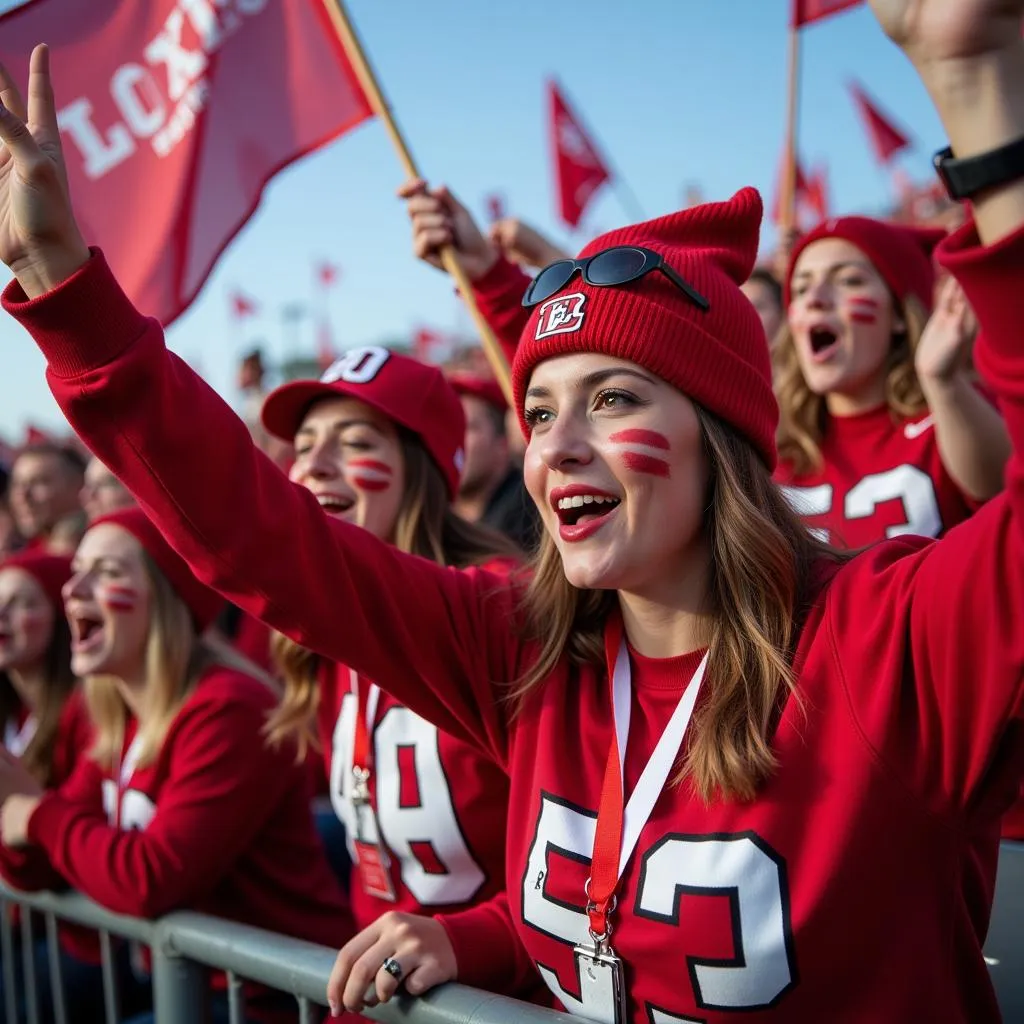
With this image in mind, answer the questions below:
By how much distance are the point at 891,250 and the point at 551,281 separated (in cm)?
214

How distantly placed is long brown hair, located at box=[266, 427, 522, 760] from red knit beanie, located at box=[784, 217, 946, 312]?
1.62 meters

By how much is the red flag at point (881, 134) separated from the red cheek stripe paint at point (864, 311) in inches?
343

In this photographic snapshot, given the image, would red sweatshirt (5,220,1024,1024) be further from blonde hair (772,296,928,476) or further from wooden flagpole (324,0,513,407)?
blonde hair (772,296,928,476)

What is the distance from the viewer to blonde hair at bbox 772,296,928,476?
3.73m

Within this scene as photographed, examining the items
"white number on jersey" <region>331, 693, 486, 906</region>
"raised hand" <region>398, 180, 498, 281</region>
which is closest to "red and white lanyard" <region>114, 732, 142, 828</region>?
"white number on jersey" <region>331, 693, 486, 906</region>

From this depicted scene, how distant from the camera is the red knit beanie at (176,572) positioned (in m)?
3.75

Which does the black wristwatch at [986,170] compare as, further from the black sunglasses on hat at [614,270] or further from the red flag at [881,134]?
the red flag at [881,134]

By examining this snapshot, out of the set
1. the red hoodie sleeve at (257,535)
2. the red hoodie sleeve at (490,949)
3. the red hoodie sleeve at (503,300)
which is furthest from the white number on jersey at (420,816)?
the red hoodie sleeve at (503,300)

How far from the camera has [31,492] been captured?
6875mm

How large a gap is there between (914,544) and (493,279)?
1.94 meters

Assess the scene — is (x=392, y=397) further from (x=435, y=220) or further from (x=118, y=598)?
(x=118, y=598)

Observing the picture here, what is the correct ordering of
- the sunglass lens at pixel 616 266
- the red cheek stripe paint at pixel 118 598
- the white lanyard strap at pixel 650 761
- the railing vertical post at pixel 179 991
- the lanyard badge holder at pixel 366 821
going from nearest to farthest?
the white lanyard strap at pixel 650 761 → the sunglass lens at pixel 616 266 → the railing vertical post at pixel 179 991 → the lanyard badge holder at pixel 366 821 → the red cheek stripe paint at pixel 118 598

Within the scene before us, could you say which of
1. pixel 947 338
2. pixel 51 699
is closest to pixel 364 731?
pixel 947 338

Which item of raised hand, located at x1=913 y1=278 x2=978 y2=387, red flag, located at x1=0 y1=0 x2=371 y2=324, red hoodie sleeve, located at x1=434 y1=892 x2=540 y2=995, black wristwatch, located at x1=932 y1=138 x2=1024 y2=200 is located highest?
red flag, located at x1=0 y1=0 x2=371 y2=324
